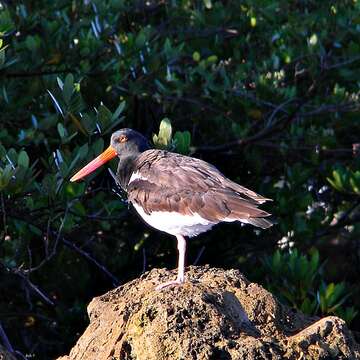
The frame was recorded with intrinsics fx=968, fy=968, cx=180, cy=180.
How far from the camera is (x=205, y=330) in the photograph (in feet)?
14.6

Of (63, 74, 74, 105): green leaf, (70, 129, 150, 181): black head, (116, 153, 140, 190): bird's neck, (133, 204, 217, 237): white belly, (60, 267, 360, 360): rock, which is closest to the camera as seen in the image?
(60, 267, 360, 360): rock

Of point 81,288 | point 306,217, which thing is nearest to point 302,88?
point 306,217

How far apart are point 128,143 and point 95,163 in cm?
36

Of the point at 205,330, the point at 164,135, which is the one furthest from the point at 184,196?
the point at 205,330

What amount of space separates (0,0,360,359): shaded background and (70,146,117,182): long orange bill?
0.58ft

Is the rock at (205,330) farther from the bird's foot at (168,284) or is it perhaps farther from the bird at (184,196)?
the bird at (184,196)

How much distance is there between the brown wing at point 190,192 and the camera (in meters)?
5.96

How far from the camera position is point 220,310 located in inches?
182

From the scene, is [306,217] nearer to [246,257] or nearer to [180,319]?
[246,257]

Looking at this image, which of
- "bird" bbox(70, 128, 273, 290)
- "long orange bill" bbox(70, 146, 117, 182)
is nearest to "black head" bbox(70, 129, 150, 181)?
"long orange bill" bbox(70, 146, 117, 182)

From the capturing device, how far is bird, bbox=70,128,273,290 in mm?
5965

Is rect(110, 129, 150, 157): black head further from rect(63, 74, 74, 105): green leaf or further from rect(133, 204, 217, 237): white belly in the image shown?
rect(133, 204, 217, 237): white belly

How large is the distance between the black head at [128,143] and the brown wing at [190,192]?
485 millimetres

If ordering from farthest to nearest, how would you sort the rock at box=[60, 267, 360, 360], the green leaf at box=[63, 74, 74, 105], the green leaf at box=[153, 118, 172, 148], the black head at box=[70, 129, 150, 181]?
the black head at box=[70, 129, 150, 181] → the green leaf at box=[153, 118, 172, 148] → the green leaf at box=[63, 74, 74, 105] → the rock at box=[60, 267, 360, 360]
